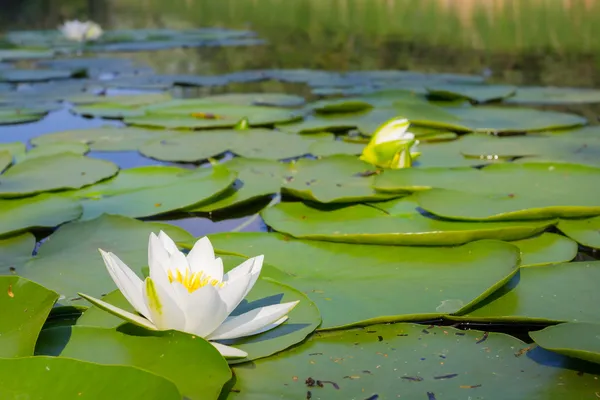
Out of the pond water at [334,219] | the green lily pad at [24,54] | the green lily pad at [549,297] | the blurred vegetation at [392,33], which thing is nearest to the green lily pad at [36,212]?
the pond water at [334,219]

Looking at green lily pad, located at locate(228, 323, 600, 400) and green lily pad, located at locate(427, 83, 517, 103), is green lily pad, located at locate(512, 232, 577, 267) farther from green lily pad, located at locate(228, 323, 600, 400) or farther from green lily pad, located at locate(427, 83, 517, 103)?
green lily pad, located at locate(427, 83, 517, 103)

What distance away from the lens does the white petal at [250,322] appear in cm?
97

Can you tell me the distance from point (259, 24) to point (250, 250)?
8373 mm

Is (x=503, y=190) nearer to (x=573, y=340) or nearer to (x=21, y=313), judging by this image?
(x=573, y=340)

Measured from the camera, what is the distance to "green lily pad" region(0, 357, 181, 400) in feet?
2.48

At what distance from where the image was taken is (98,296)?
46.1 inches

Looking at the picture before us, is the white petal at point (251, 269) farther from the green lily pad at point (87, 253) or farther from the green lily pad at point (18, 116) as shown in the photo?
the green lily pad at point (18, 116)

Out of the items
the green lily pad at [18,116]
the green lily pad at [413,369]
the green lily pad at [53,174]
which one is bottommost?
the green lily pad at [413,369]

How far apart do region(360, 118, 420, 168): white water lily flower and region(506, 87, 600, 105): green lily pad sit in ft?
5.02

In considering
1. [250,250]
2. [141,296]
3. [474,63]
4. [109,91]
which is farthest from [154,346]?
[474,63]

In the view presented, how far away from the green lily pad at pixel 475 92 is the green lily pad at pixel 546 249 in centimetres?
193

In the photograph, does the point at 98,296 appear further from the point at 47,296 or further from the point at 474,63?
the point at 474,63

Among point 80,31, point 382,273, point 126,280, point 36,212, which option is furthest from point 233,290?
point 80,31

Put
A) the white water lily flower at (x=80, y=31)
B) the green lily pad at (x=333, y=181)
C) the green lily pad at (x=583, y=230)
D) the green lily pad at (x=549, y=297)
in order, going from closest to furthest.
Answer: the green lily pad at (x=549, y=297), the green lily pad at (x=583, y=230), the green lily pad at (x=333, y=181), the white water lily flower at (x=80, y=31)
